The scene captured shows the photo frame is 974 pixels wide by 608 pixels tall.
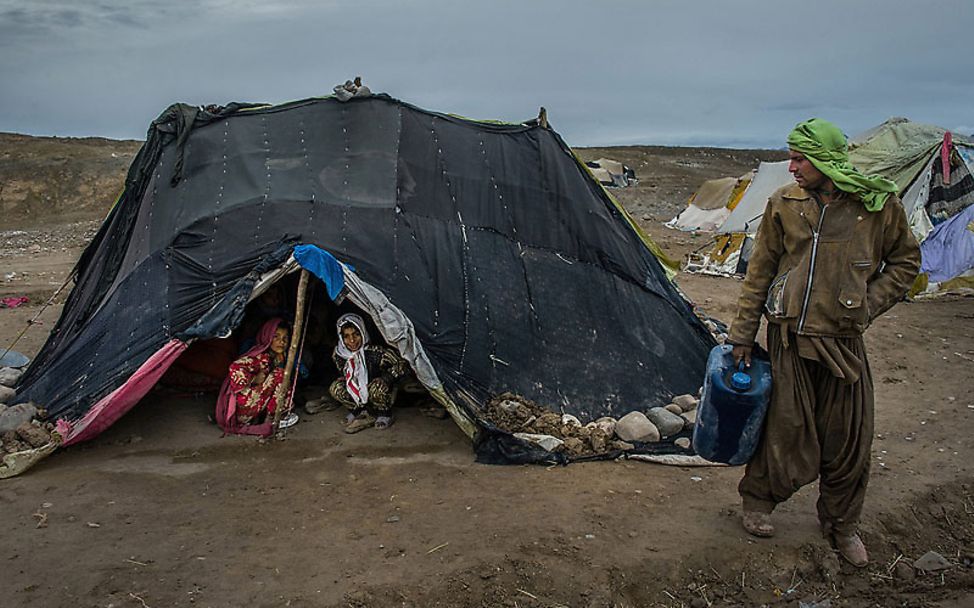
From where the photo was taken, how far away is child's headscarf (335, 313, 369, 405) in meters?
5.46

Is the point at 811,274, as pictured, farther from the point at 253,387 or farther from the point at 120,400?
the point at 120,400

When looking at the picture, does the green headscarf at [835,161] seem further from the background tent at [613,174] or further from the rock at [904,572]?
the background tent at [613,174]

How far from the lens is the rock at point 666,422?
5.18 m

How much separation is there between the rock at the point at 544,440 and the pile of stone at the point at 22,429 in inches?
111

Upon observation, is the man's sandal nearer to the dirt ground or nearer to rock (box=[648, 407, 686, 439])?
the dirt ground

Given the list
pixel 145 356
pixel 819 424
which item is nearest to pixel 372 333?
pixel 145 356

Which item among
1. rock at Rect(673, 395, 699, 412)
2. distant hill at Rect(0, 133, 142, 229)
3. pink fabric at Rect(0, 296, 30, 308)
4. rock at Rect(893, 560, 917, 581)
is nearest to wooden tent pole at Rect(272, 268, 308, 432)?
rock at Rect(673, 395, 699, 412)

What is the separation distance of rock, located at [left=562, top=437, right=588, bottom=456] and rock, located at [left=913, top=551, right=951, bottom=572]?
1.89m

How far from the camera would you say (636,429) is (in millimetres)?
5086

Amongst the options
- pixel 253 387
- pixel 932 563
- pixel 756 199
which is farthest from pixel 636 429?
pixel 756 199

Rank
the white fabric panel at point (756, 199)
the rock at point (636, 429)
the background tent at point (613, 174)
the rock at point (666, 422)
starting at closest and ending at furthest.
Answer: the rock at point (636, 429)
the rock at point (666, 422)
the white fabric panel at point (756, 199)
the background tent at point (613, 174)

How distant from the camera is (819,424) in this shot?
349cm

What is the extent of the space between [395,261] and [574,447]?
1704 mm

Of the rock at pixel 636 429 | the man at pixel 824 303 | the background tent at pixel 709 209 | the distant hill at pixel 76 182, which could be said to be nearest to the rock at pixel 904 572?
Result: the man at pixel 824 303
